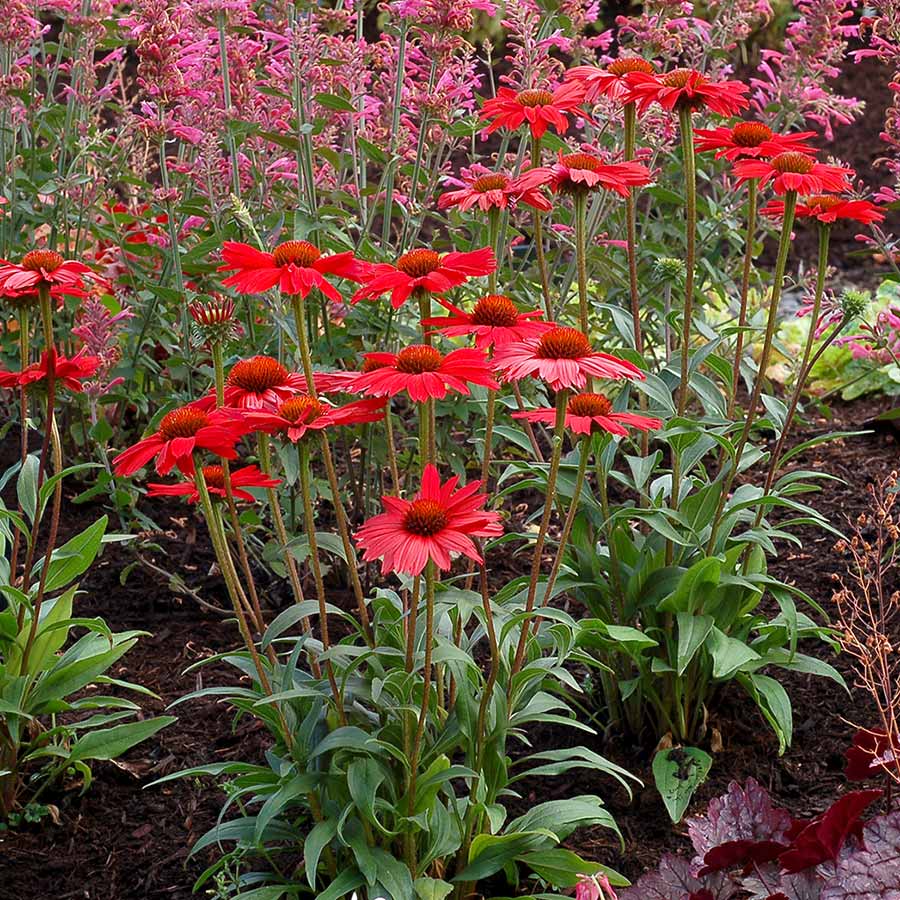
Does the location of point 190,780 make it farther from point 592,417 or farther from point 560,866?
point 592,417

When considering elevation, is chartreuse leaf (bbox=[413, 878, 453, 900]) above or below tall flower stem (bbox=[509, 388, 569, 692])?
below

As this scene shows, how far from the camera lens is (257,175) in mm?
3295

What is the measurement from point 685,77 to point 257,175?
4.69 feet

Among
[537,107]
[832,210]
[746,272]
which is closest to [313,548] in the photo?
[537,107]

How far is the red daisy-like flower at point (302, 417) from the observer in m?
1.74

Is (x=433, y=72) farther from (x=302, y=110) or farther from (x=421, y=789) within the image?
(x=421, y=789)

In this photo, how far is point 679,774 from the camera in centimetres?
249

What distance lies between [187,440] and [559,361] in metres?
0.53

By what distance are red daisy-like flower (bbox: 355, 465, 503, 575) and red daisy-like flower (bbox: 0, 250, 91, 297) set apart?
2.55ft

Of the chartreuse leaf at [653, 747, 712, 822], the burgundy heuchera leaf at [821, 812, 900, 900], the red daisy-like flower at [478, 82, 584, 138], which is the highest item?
the red daisy-like flower at [478, 82, 584, 138]

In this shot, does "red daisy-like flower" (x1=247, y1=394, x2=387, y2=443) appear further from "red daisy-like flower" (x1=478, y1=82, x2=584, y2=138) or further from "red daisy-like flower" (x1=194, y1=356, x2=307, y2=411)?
"red daisy-like flower" (x1=478, y1=82, x2=584, y2=138)

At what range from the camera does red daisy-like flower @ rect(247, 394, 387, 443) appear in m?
1.74

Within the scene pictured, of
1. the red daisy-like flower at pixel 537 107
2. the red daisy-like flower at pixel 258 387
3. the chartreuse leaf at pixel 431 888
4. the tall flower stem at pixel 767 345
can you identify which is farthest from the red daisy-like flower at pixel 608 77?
the chartreuse leaf at pixel 431 888

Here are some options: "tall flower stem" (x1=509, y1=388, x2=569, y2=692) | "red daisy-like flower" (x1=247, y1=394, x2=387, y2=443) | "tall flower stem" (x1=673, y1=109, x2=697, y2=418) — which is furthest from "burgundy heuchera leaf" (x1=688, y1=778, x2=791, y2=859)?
"red daisy-like flower" (x1=247, y1=394, x2=387, y2=443)
